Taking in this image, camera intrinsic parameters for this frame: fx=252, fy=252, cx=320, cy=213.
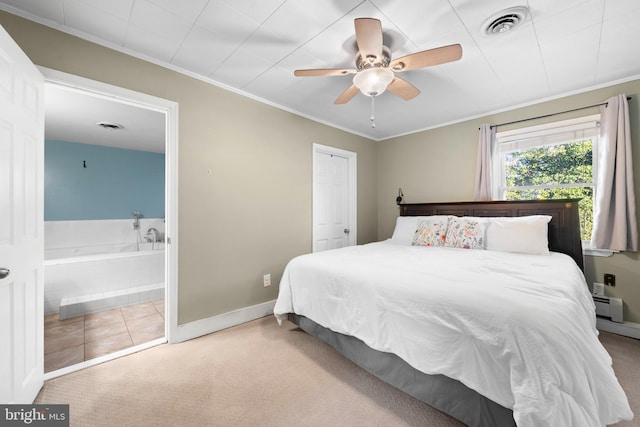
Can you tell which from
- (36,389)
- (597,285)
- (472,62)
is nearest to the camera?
(36,389)

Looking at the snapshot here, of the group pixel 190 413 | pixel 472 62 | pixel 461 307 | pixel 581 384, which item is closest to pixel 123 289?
pixel 190 413

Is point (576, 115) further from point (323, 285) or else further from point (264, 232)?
point (264, 232)

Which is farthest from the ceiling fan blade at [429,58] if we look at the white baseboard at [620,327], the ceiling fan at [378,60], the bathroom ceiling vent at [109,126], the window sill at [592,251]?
the bathroom ceiling vent at [109,126]

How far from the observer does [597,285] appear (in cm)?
252

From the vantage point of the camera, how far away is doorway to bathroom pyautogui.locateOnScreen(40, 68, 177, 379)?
2.20 m

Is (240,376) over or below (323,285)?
below

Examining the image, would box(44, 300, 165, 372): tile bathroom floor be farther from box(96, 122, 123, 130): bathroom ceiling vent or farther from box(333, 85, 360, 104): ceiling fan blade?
box(333, 85, 360, 104): ceiling fan blade

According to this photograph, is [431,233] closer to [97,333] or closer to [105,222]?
[97,333]

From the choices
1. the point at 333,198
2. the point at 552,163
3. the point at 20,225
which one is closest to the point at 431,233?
the point at 333,198

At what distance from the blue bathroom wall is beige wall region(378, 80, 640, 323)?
428 centimetres

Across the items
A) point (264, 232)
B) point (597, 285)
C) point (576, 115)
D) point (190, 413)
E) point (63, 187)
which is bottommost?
point (190, 413)

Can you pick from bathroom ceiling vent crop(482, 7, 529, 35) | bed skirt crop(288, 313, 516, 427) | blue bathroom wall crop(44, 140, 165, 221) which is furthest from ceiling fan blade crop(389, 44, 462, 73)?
blue bathroom wall crop(44, 140, 165, 221)

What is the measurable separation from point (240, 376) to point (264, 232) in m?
1.45

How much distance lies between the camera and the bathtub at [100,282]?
287 cm
